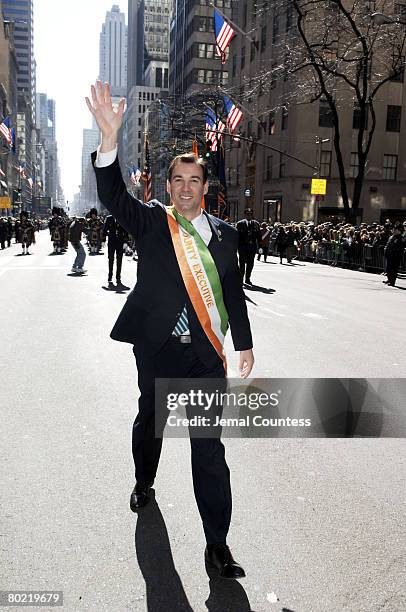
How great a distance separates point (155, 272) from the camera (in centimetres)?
321

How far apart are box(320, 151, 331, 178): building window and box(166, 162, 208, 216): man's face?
145 ft

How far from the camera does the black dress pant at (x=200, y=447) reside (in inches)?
120

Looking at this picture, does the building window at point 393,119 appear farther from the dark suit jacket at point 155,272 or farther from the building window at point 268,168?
the dark suit jacket at point 155,272

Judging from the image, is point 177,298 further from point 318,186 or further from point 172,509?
point 318,186

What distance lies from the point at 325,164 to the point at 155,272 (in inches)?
1755

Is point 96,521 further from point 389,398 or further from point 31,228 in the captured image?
point 31,228

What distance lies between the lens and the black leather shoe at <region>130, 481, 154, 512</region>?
11.9 ft

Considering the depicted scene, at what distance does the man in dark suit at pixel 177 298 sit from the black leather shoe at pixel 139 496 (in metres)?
0.59

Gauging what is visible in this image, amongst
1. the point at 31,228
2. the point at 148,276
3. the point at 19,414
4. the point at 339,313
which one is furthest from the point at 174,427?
the point at 31,228

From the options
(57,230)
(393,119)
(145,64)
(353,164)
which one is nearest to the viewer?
(57,230)

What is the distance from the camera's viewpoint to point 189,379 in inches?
126

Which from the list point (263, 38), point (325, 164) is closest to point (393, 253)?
point (325, 164)

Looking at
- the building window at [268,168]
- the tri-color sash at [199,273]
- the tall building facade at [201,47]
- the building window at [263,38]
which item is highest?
the tall building facade at [201,47]

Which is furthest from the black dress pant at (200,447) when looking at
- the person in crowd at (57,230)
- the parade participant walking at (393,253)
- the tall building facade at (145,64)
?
the tall building facade at (145,64)
